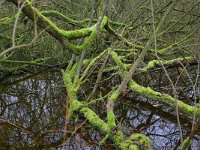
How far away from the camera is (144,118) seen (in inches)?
304

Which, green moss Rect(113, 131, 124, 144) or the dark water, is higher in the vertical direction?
the dark water

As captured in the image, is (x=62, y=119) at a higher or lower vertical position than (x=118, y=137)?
higher

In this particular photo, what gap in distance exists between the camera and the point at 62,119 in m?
7.44

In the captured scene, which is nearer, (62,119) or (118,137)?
(118,137)

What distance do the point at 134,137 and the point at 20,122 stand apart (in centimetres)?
342

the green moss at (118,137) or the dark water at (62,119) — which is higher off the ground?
the dark water at (62,119)

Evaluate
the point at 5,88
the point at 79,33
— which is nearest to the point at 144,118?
the point at 79,33

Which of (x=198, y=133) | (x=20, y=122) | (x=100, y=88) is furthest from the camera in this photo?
(x=100, y=88)

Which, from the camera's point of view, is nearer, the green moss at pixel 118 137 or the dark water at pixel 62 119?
the green moss at pixel 118 137

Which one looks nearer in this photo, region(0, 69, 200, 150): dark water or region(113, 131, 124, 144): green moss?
region(113, 131, 124, 144): green moss

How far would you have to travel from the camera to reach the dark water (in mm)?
6309

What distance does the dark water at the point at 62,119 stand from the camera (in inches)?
248

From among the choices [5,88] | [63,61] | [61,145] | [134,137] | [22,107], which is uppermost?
[63,61]

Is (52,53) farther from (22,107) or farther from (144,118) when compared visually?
(144,118)
